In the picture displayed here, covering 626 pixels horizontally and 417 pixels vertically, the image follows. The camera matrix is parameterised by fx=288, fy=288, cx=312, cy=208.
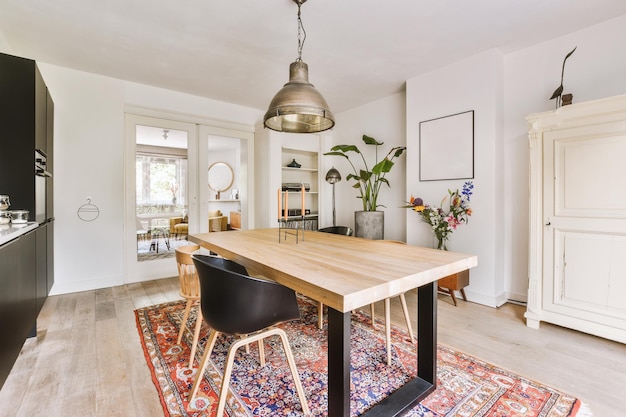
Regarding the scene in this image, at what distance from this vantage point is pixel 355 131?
4.60 m

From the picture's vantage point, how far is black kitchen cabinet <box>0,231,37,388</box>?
4.76 ft

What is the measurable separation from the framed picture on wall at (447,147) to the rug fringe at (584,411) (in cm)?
202

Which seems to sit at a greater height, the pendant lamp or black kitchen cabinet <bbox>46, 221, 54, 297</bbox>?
the pendant lamp

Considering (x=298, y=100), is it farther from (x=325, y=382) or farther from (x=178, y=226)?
(x=178, y=226)

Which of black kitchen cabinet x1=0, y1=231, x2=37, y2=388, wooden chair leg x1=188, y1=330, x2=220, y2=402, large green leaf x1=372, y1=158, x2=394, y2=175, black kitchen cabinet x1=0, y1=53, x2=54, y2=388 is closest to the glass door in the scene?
black kitchen cabinet x1=0, y1=53, x2=54, y2=388

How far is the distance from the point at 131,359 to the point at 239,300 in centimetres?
124

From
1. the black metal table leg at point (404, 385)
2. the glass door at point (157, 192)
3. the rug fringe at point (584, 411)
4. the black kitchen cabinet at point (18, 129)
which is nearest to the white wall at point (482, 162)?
the rug fringe at point (584, 411)

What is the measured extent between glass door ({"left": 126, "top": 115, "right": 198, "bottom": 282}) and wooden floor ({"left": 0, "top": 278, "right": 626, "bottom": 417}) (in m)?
1.04

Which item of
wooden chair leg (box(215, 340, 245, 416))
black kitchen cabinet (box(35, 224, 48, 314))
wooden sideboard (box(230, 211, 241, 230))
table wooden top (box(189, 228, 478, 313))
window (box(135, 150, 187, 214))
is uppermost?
window (box(135, 150, 187, 214))

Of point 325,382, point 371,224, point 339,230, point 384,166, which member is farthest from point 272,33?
point 325,382

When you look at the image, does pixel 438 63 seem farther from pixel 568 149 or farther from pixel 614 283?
pixel 614 283

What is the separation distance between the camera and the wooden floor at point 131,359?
1.49 m

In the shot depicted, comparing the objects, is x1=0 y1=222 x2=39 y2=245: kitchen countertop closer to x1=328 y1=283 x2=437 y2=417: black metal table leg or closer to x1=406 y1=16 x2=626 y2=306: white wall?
x1=328 y1=283 x2=437 y2=417: black metal table leg

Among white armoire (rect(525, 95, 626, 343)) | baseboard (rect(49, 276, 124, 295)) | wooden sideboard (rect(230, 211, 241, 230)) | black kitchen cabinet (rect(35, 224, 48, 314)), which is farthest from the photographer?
wooden sideboard (rect(230, 211, 241, 230))
